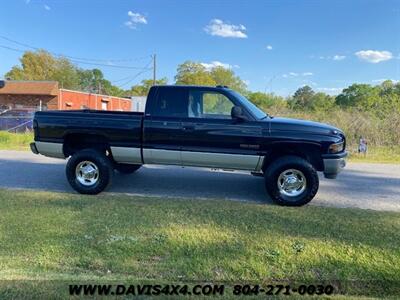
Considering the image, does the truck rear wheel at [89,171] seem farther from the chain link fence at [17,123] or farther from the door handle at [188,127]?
the chain link fence at [17,123]

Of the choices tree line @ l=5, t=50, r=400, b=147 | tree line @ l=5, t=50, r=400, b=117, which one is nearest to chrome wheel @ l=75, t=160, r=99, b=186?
tree line @ l=5, t=50, r=400, b=147

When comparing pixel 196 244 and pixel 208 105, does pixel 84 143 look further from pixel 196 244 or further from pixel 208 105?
pixel 196 244

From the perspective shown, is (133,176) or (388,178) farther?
(388,178)

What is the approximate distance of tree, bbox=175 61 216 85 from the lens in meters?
53.0

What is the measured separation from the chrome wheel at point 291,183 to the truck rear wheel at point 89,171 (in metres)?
2.99

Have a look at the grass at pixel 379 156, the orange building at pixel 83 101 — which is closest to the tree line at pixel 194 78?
the orange building at pixel 83 101

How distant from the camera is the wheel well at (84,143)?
6992 mm

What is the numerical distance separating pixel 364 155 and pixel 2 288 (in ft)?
44.1

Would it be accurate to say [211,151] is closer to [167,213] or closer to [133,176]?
[167,213]

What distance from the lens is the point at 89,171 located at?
694 centimetres

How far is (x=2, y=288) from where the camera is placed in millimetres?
3338

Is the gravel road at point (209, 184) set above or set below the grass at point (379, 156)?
below

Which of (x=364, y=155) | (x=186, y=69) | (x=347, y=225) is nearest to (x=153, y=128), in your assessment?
(x=347, y=225)

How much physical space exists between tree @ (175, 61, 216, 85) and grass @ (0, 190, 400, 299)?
46256 mm
